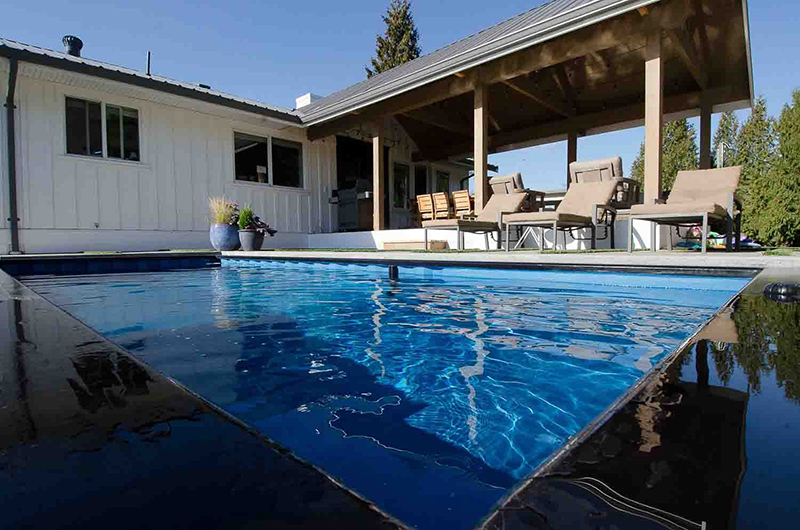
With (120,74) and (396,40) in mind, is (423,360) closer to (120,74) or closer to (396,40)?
(120,74)

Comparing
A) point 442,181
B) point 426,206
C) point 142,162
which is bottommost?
point 426,206

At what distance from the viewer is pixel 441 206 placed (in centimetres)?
898

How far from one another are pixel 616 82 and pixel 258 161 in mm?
7880

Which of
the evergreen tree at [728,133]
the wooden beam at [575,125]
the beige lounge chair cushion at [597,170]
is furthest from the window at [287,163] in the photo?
the evergreen tree at [728,133]

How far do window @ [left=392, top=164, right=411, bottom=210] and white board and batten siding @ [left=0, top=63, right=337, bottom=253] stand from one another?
2545 millimetres

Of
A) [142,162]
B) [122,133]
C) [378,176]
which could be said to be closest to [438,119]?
[378,176]

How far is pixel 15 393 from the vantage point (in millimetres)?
704

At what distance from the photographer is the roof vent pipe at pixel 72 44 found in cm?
921

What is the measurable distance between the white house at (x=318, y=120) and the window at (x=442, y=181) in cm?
241

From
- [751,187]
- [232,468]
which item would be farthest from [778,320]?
[751,187]

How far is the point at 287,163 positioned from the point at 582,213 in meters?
7.56

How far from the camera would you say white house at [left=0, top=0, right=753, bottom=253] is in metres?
6.21

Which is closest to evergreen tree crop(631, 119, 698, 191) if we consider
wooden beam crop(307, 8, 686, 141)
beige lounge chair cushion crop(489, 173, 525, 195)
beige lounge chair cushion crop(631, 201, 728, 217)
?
beige lounge chair cushion crop(489, 173, 525, 195)

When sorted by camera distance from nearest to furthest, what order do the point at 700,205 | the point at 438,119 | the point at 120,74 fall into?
1. the point at 700,205
2. the point at 120,74
3. the point at 438,119
